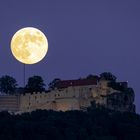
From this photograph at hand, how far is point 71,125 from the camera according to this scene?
86.2m

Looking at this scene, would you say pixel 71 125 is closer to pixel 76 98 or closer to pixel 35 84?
pixel 76 98

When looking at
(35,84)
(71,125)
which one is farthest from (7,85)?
(71,125)

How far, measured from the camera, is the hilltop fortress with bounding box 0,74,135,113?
96.1m

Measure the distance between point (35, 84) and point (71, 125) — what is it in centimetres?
1571

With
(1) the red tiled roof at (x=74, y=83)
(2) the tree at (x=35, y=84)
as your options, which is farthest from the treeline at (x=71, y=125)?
(2) the tree at (x=35, y=84)

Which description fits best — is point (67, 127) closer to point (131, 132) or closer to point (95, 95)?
point (131, 132)

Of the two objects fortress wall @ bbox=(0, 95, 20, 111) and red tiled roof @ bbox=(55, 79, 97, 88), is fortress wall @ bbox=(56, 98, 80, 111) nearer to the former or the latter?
red tiled roof @ bbox=(55, 79, 97, 88)

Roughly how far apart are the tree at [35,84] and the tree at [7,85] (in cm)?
111

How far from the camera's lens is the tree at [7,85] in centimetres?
10125

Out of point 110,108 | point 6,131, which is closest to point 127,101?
point 110,108


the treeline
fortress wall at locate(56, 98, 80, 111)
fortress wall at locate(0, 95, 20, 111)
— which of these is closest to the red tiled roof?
fortress wall at locate(56, 98, 80, 111)

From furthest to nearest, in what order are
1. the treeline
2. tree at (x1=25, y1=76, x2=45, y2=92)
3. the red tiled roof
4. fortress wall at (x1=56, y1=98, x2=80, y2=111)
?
tree at (x1=25, y1=76, x2=45, y2=92), the red tiled roof, fortress wall at (x1=56, y1=98, x2=80, y2=111), the treeline

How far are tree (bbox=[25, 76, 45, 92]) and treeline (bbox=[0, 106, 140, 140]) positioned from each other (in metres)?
7.25

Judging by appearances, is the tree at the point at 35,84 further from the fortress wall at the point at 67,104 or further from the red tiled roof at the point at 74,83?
the fortress wall at the point at 67,104
